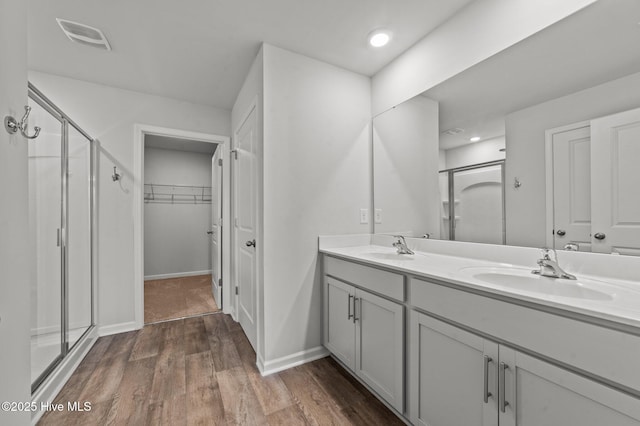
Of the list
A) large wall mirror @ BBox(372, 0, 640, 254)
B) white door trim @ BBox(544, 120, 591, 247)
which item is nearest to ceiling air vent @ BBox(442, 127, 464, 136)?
large wall mirror @ BBox(372, 0, 640, 254)

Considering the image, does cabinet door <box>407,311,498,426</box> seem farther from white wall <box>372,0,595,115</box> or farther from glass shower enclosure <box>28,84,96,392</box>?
glass shower enclosure <box>28,84,96,392</box>

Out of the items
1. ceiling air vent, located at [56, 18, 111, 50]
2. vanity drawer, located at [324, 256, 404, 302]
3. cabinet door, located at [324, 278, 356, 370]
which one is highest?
ceiling air vent, located at [56, 18, 111, 50]

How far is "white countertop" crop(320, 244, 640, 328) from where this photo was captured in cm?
73

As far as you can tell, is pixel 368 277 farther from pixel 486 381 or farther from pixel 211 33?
pixel 211 33

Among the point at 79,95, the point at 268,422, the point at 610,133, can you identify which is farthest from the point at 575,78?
the point at 79,95

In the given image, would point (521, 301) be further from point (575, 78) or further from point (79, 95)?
point (79, 95)

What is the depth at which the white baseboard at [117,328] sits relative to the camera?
2463mm

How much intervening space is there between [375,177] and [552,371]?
172cm

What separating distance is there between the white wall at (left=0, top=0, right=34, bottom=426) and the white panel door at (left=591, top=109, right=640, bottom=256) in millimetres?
2271

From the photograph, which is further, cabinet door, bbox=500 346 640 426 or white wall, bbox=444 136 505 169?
white wall, bbox=444 136 505 169

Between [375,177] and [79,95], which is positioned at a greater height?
[79,95]

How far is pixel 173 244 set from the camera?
15.8 feet

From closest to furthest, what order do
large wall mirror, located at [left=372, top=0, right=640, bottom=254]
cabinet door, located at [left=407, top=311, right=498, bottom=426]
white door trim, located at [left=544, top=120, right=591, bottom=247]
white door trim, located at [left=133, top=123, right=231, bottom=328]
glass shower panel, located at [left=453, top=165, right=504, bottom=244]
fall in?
1. cabinet door, located at [left=407, top=311, right=498, bottom=426]
2. large wall mirror, located at [left=372, top=0, right=640, bottom=254]
3. white door trim, located at [left=544, top=120, right=591, bottom=247]
4. glass shower panel, located at [left=453, top=165, right=504, bottom=244]
5. white door trim, located at [left=133, top=123, right=231, bottom=328]

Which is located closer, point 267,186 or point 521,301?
point 521,301
